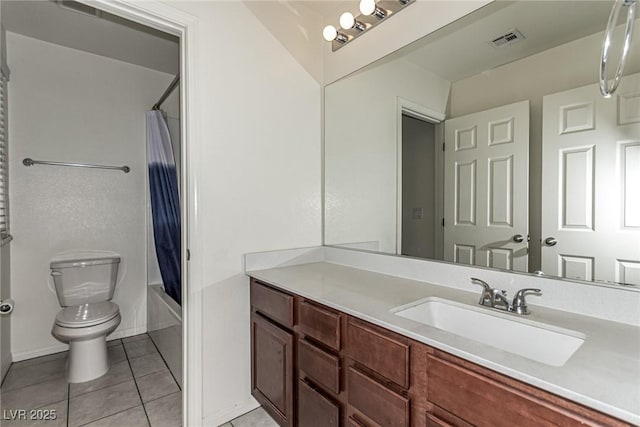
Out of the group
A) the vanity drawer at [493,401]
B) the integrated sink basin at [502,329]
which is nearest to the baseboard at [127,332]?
the integrated sink basin at [502,329]

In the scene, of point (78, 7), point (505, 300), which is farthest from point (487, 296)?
point (78, 7)

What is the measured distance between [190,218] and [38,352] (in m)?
2.02

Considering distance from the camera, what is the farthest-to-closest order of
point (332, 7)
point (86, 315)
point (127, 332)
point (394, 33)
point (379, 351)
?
1. point (127, 332)
2. point (86, 315)
3. point (332, 7)
4. point (394, 33)
5. point (379, 351)

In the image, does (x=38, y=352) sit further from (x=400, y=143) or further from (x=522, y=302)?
(x=522, y=302)

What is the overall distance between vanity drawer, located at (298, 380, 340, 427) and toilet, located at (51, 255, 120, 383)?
1.56 meters

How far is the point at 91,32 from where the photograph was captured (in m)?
2.27

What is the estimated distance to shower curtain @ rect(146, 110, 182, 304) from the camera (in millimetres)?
2424

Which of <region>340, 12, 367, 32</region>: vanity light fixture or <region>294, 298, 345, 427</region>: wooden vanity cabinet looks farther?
<region>340, 12, 367, 32</region>: vanity light fixture

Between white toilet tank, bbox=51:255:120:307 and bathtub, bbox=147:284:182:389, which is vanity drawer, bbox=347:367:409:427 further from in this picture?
white toilet tank, bbox=51:255:120:307

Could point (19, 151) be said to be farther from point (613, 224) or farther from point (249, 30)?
point (613, 224)

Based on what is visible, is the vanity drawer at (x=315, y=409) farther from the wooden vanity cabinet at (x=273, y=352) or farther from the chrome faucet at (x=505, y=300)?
the chrome faucet at (x=505, y=300)

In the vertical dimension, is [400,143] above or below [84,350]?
above

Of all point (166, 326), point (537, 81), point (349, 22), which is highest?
point (349, 22)

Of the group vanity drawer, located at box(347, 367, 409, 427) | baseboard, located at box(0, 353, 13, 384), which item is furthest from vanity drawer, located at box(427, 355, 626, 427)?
baseboard, located at box(0, 353, 13, 384)
